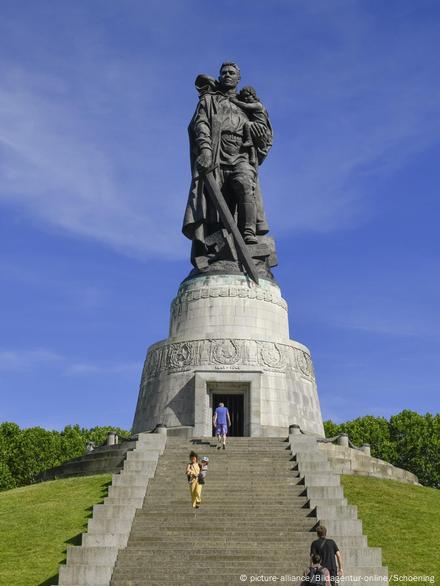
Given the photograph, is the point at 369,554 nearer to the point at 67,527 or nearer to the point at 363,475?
the point at 67,527

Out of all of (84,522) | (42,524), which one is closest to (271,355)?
(84,522)

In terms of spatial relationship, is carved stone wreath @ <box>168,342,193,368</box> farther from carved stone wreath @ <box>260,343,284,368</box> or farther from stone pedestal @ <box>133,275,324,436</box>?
carved stone wreath @ <box>260,343,284,368</box>

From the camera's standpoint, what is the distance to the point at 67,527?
76.2ft

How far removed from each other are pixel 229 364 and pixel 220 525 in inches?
533

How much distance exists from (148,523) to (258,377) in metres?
13.1

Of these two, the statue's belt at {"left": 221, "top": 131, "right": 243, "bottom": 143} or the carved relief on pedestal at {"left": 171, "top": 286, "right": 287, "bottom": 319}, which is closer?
the carved relief on pedestal at {"left": 171, "top": 286, "right": 287, "bottom": 319}

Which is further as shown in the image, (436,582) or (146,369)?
(146,369)

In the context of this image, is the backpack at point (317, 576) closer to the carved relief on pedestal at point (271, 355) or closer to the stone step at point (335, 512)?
the stone step at point (335, 512)

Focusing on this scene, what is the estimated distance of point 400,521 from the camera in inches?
944

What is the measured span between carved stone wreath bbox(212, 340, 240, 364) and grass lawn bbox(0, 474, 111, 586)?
7474 millimetres

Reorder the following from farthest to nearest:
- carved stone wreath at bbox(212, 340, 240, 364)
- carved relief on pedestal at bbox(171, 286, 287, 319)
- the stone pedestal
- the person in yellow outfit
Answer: carved relief on pedestal at bbox(171, 286, 287, 319) < carved stone wreath at bbox(212, 340, 240, 364) < the stone pedestal < the person in yellow outfit

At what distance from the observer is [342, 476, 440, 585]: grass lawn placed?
20641 mm

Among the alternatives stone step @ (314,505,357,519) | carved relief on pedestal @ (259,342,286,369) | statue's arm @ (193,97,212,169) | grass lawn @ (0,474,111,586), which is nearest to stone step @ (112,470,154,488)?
grass lawn @ (0,474,111,586)

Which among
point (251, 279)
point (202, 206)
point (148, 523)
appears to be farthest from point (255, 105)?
point (148, 523)
